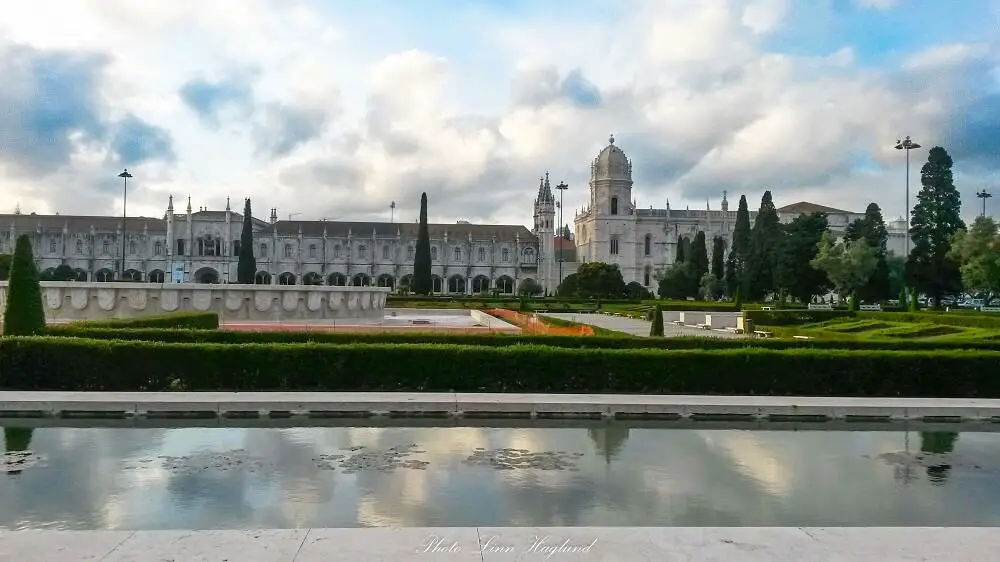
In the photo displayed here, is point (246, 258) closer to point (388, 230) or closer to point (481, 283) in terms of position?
point (388, 230)

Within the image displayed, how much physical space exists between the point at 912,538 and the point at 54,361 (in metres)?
10.4

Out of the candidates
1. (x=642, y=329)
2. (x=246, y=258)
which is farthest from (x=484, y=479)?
(x=246, y=258)

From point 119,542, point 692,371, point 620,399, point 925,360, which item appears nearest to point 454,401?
point 620,399

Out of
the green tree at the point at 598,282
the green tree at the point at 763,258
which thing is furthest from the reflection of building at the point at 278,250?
the green tree at the point at 763,258

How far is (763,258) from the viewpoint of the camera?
52156mm

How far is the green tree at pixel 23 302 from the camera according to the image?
Result: 12352mm

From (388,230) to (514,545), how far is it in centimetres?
7979

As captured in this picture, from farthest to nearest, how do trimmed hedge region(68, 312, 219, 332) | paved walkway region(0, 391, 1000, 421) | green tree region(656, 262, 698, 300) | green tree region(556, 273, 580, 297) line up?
1. green tree region(656, 262, 698, 300)
2. green tree region(556, 273, 580, 297)
3. trimmed hedge region(68, 312, 219, 332)
4. paved walkway region(0, 391, 1000, 421)

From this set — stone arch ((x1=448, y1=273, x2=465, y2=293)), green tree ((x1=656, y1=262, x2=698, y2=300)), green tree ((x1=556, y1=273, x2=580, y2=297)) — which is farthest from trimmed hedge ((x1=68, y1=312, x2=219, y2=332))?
stone arch ((x1=448, y1=273, x2=465, y2=293))

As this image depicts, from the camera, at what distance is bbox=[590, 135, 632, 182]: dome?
8181cm

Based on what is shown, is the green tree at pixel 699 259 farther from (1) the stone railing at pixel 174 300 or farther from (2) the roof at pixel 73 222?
(2) the roof at pixel 73 222

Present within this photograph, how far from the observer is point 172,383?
11.1m

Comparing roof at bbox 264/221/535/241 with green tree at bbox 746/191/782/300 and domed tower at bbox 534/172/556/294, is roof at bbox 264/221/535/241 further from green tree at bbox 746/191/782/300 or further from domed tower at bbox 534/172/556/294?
green tree at bbox 746/191/782/300

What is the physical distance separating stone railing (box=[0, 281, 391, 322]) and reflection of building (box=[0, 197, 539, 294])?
56.4 metres
